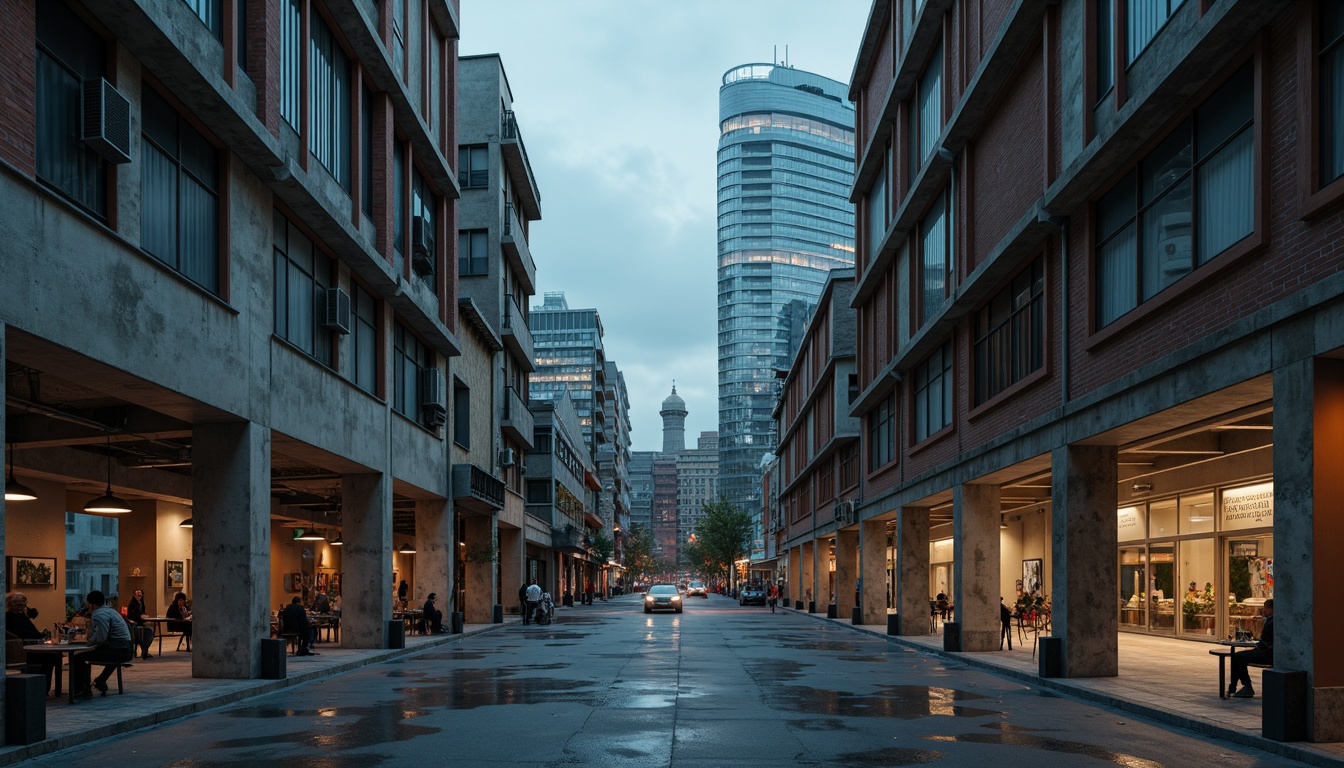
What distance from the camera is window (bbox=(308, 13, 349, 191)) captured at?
945 inches

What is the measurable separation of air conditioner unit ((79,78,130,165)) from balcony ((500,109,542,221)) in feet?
117

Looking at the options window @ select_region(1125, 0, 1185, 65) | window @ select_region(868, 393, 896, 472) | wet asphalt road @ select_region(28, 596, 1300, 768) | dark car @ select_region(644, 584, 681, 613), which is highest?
window @ select_region(1125, 0, 1185, 65)

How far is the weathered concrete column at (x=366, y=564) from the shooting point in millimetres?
28375

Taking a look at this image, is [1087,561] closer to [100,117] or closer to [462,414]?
[100,117]

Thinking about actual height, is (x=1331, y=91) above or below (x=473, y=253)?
below

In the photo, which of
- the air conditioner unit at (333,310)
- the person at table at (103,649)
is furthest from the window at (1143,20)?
the person at table at (103,649)

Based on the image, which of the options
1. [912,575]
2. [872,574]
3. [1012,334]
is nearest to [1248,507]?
[1012,334]

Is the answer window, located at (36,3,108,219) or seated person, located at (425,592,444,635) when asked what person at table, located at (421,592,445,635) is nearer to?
seated person, located at (425,592,444,635)

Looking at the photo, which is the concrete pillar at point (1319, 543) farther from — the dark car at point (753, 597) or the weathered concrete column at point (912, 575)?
the dark car at point (753, 597)

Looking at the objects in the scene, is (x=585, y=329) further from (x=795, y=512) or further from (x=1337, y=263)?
(x=1337, y=263)

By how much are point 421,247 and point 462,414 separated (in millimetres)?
10639

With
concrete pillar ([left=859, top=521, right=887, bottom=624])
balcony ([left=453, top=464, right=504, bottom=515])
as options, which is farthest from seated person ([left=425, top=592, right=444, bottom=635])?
concrete pillar ([left=859, top=521, right=887, bottom=624])

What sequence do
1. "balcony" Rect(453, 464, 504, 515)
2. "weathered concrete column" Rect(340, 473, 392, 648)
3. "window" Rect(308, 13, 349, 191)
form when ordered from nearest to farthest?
"window" Rect(308, 13, 349, 191), "weathered concrete column" Rect(340, 473, 392, 648), "balcony" Rect(453, 464, 504, 515)

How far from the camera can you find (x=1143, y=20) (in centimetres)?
1753
